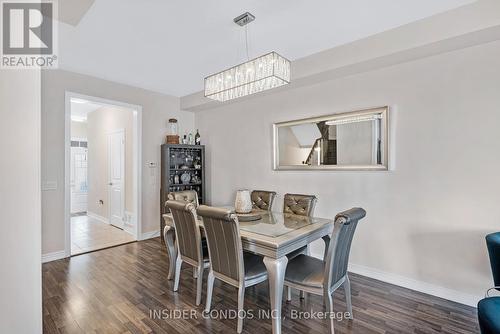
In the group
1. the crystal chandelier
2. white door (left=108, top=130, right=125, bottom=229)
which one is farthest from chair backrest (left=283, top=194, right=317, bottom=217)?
white door (left=108, top=130, right=125, bottom=229)

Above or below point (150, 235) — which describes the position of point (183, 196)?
above

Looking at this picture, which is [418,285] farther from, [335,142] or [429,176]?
[335,142]

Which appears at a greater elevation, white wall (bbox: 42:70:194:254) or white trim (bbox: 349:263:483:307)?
white wall (bbox: 42:70:194:254)

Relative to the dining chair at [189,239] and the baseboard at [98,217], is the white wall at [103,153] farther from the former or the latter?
the dining chair at [189,239]

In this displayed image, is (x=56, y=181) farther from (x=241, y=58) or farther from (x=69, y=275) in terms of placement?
(x=241, y=58)

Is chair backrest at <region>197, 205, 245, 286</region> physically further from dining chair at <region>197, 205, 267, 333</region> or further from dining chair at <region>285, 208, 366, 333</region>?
dining chair at <region>285, 208, 366, 333</region>

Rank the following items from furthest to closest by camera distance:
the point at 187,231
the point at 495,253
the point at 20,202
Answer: the point at 187,231 → the point at 495,253 → the point at 20,202

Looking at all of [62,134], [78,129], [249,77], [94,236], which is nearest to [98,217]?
[94,236]

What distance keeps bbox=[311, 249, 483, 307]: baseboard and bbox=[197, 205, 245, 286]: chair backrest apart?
1.86 meters

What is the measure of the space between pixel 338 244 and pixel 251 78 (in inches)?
64.4

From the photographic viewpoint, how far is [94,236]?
4.75 metres

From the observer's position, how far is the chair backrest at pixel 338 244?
185cm

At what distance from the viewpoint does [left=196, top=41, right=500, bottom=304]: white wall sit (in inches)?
92.6

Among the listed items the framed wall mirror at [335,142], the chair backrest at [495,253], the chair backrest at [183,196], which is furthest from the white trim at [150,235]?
the chair backrest at [495,253]
